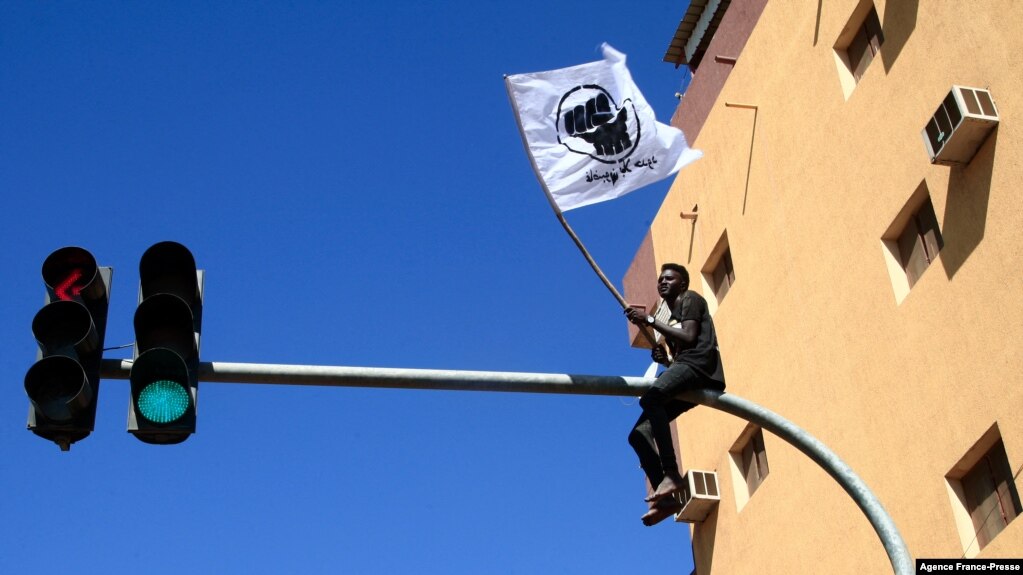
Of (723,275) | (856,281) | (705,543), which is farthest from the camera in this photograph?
(723,275)

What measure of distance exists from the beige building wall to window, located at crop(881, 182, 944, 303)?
52mm

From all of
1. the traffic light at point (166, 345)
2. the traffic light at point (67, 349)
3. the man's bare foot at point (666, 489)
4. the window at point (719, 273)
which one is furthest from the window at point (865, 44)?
the traffic light at point (67, 349)

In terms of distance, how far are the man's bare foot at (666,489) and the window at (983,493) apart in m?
4.84

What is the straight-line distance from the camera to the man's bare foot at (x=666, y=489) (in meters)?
7.54

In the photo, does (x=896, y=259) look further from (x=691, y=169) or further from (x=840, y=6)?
(x=691, y=169)

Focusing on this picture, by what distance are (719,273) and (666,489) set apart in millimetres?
10270

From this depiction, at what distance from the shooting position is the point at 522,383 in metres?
6.87

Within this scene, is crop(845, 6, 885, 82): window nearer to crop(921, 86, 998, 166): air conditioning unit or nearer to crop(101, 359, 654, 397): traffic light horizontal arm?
crop(921, 86, 998, 166): air conditioning unit

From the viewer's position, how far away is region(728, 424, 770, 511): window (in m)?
16.0

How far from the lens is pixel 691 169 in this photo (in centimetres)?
1845

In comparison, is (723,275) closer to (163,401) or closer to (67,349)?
(163,401)

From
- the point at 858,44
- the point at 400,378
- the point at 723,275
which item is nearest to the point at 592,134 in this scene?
the point at 400,378

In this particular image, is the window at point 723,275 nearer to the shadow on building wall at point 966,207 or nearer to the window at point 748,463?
the window at point 748,463

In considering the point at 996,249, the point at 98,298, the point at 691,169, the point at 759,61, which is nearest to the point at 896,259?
the point at 996,249
